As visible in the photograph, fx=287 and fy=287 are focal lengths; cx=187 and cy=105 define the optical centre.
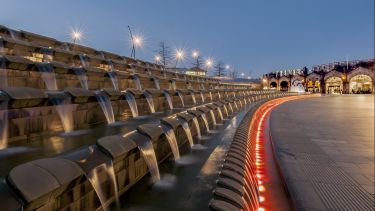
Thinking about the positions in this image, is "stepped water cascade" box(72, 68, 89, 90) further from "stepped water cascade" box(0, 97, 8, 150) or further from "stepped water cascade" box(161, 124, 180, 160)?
"stepped water cascade" box(161, 124, 180, 160)

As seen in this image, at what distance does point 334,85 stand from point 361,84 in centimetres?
778

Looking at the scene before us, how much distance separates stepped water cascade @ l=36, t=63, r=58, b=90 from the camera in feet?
17.1

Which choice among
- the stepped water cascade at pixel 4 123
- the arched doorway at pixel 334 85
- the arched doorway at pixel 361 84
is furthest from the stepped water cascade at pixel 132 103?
the arched doorway at pixel 334 85

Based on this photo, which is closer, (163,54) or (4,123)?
(4,123)

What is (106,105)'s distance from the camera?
565 centimetres

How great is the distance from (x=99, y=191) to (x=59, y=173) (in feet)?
2.50

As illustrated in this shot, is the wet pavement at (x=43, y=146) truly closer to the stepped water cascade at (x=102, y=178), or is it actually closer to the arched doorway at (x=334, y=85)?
the stepped water cascade at (x=102, y=178)

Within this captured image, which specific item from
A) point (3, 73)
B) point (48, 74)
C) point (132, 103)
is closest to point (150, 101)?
point (132, 103)

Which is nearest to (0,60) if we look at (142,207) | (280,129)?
(142,207)

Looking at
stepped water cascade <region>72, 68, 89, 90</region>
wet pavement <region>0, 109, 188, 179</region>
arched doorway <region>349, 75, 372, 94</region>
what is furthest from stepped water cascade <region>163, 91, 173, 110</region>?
arched doorway <region>349, 75, 372, 94</region>

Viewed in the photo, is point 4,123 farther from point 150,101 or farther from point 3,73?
point 150,101

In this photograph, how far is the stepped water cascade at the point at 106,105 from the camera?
218 inches

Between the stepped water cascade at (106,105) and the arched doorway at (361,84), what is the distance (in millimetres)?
87824

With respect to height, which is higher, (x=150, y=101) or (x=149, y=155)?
(x=150, y=101)
